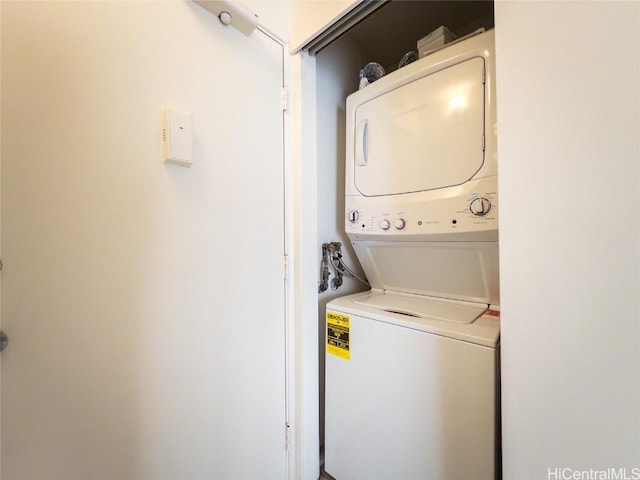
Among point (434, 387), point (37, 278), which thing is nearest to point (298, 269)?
point (434, 387)

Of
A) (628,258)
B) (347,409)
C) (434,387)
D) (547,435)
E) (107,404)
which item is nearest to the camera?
(628,258)

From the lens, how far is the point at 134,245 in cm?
81

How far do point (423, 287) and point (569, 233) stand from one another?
872 mm

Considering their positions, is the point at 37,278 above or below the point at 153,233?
below

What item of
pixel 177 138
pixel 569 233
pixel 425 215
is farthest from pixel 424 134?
pixel 177 138

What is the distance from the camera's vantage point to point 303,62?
1280mm

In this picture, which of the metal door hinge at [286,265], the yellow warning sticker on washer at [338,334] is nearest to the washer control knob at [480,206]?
the yellow warning sticker on washer at [338,334]

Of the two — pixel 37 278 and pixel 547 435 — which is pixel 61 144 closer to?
pixel 37 278

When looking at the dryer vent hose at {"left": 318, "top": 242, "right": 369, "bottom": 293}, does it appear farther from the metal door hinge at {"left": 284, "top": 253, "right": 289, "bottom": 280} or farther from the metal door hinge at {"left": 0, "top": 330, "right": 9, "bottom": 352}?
the metal door hinge at {"left": 0, "top": 330, "right": 9, "bottom": 352}

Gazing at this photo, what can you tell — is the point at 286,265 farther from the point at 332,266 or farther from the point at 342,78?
the point at 342,78

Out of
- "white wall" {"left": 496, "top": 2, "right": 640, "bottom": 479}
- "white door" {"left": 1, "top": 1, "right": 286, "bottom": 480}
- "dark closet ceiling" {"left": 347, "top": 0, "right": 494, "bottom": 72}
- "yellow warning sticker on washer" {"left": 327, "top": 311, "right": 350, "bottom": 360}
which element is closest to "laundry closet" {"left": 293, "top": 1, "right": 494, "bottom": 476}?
"dark closet ceiling" {"left": 347, "top": 0, "right": 494, "bottom": 72}

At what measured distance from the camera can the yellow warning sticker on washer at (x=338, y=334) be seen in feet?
4.15

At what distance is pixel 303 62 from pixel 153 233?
3.63 ft

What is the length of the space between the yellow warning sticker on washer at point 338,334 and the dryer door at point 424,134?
0.68 meters
